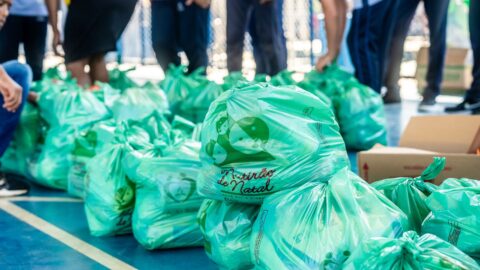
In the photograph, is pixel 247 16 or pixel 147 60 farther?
pixel 147 60

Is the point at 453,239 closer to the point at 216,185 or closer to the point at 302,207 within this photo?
the point at 302,207

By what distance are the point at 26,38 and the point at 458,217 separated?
4.27 meters

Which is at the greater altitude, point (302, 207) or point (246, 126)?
point (246, 126)

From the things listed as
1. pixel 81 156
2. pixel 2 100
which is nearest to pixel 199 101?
pixel 81 156

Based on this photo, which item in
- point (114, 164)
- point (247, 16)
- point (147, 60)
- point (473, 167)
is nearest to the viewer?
point (473, 167)

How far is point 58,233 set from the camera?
343 centimetres

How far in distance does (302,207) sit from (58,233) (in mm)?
1555

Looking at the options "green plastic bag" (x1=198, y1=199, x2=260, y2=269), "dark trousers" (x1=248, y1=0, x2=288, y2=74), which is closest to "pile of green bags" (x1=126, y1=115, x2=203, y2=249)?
"green plastic bag" (x1=198, y1=199, x2=260, y2=269)

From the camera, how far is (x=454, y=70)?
8.66 meters

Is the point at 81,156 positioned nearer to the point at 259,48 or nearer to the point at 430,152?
the point at 430,152

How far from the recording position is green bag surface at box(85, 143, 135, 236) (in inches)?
133

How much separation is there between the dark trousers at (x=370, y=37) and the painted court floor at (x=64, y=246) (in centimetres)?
318

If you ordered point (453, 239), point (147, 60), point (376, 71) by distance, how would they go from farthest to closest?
point (147, 60) < point (376, 71) < point (453, 239)

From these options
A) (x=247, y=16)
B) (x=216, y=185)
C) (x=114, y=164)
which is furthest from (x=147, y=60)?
(x=216, y=185)
